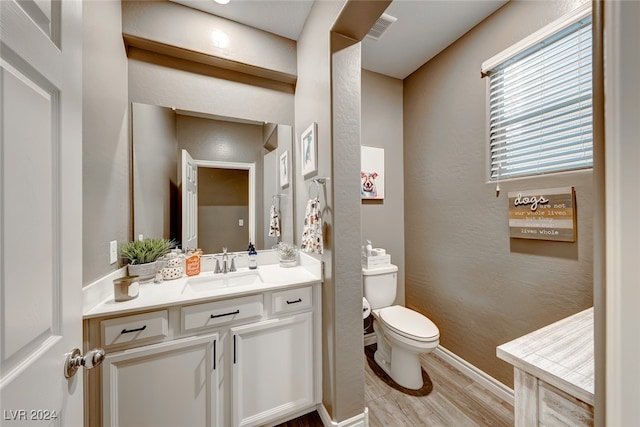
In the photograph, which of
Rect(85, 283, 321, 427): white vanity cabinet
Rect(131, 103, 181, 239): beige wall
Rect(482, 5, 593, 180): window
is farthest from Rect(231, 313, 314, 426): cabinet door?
Rect(482, 5, 593, 180): window

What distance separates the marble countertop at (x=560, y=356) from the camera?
2.01 feet

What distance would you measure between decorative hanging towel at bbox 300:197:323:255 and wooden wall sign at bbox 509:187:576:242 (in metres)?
1.32

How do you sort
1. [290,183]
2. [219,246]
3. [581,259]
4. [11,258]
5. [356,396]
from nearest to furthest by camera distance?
[11,258] → [581,259] → [356,396] → [219,246] → [290,183]

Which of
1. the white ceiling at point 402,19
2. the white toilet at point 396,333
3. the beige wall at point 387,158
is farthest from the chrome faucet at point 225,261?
the white ceiling at point 402,19

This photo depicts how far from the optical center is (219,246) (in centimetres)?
181

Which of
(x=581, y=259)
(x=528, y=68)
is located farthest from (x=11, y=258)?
(x=528, y=68)

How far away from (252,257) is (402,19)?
2.15 m

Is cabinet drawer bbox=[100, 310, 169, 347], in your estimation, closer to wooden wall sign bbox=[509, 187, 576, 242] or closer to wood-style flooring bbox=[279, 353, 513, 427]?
wood-style flooring bbox=[279, 353, 513, 427]

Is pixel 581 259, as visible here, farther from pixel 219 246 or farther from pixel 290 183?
pixel 219 246

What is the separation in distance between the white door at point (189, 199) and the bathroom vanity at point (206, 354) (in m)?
0.31

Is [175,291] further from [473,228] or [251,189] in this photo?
[473,228]

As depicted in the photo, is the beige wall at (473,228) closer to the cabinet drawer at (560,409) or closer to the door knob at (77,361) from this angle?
the cabinet drawer at (560,409)

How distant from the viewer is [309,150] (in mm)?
1649

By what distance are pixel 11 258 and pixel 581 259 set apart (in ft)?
7.31
